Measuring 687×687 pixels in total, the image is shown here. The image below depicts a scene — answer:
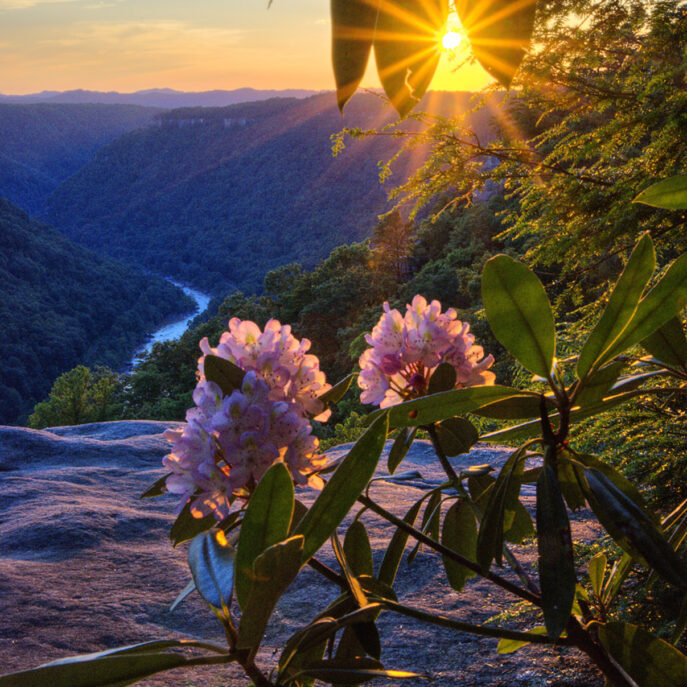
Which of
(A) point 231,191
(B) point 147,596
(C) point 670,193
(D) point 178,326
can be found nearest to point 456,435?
(C) point 670,193

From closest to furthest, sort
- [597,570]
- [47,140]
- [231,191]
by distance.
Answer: [597,570] → [231,191] → [47,140]

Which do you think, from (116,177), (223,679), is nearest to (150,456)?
(223,679)

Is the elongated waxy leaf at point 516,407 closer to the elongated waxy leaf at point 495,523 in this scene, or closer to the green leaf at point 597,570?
the elongated waxy leaf at point 495,523

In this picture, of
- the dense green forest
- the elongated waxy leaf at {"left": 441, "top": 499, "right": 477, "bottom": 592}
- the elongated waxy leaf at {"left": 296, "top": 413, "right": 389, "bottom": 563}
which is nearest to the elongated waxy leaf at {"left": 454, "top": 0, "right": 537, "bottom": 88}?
the elongated waxy leaf at {"left": 296, "top": 413, "right": 389, "bottom": 563}

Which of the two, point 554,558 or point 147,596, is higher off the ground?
point 554,558

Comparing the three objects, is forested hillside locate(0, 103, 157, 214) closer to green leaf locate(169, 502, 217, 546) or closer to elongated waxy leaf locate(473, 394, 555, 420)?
green leaf locate(169, 502, 217, 546)

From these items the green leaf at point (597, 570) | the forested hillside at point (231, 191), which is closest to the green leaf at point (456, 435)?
the green leaf at point (597, 570)

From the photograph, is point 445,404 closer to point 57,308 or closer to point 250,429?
point 250,429

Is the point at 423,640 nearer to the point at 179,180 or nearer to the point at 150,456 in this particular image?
the point at 150,456
